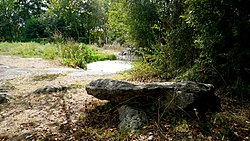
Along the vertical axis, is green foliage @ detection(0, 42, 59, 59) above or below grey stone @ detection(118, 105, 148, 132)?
below

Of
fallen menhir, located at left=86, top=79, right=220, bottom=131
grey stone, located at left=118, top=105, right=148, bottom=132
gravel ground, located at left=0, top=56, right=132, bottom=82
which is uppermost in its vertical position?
fallen menhir, located at left=86, top=79, right=220, bottom=131

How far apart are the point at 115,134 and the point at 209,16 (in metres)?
2.01

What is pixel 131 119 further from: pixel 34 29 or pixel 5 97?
pixel 34 29

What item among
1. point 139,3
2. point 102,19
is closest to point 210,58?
point 139,3

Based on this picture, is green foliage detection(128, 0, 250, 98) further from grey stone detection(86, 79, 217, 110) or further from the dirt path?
the dirt path

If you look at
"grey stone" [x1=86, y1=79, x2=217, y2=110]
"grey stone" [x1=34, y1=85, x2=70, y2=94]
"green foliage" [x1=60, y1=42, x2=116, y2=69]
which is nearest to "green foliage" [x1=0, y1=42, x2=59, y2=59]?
"green foliage" [x1=60, y1=42, x2=116, y2=69]

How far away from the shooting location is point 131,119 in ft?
7.75

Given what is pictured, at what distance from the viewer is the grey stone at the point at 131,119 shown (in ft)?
7.47

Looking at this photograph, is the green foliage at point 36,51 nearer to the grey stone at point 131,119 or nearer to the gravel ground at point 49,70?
the gravel ground at point 49,70

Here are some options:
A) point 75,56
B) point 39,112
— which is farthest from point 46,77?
point 75,56

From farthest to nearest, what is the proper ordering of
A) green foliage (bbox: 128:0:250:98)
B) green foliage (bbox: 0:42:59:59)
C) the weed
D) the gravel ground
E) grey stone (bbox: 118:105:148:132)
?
green foliage (bbox: 0:42:59:59)
the gravel ground
the weed
green foliage (bbox: 128:0:250:98)
grey stone (bbox: 118:105:148:132)

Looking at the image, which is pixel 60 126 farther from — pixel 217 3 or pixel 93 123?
pixel 217 3

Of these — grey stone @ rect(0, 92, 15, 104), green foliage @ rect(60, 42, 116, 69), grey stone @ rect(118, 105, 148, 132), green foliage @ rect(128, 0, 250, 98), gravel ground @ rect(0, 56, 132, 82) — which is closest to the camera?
grey stone @ rect(118, 105, 148, 132)

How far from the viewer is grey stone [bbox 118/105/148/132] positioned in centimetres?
228
